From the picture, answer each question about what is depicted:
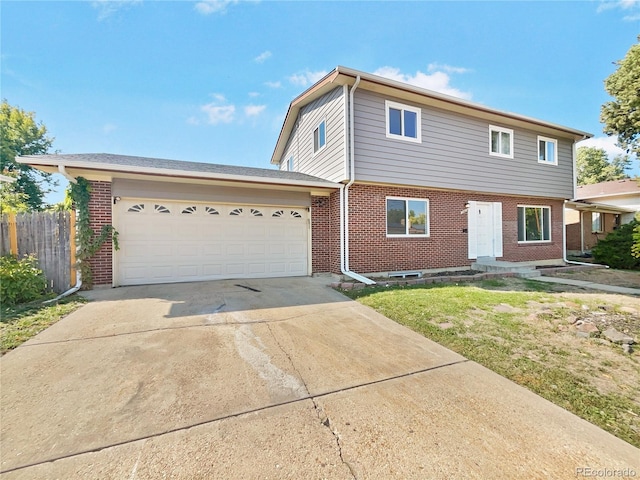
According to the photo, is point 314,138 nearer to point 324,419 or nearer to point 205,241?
point 205,241

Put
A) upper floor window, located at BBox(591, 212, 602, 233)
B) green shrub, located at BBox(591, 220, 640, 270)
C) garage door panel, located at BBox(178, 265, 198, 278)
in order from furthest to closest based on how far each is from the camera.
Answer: upper floor window, located at BBox(591, 212, 602, 233), green shrub, located at BBox(591, 220, 640, 270), garage door panel, located at BBox(178, 265, 198, 278)

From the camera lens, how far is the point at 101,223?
6.86 meters

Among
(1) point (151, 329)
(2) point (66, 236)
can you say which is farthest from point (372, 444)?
(2) point (66, 236)

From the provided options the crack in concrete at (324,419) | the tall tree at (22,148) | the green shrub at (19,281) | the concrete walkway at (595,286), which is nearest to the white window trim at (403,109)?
the concrete walkway at (595,286)

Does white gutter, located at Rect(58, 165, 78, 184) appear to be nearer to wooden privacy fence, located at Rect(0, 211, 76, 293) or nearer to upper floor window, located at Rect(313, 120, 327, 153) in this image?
wooden privacy fence, located at Rect(0, 211, 76, 293)

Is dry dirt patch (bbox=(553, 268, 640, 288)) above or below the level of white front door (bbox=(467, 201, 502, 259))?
below

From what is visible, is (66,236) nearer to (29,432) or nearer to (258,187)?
(258,187)

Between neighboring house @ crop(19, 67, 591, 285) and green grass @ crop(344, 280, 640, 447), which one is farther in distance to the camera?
neighboring house @ crop(19, 67, 591, 285)

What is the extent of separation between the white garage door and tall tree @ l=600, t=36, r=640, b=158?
61.5 ft

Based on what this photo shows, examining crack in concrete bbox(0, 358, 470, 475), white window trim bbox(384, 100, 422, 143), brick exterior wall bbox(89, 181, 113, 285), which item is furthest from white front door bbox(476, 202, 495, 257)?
brick exterior wall bbox(89, 181, 113, 285)

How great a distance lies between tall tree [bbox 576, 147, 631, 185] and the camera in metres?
33.3

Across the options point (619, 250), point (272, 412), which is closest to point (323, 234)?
point (272, 412)

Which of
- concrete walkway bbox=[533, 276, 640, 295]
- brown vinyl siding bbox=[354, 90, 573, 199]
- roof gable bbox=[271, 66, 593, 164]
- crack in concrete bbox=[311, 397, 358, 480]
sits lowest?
crack in concrete bbox=[311, 397, 358, 480]

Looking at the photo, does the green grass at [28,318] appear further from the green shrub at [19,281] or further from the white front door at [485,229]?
the white front door at [485,229]
